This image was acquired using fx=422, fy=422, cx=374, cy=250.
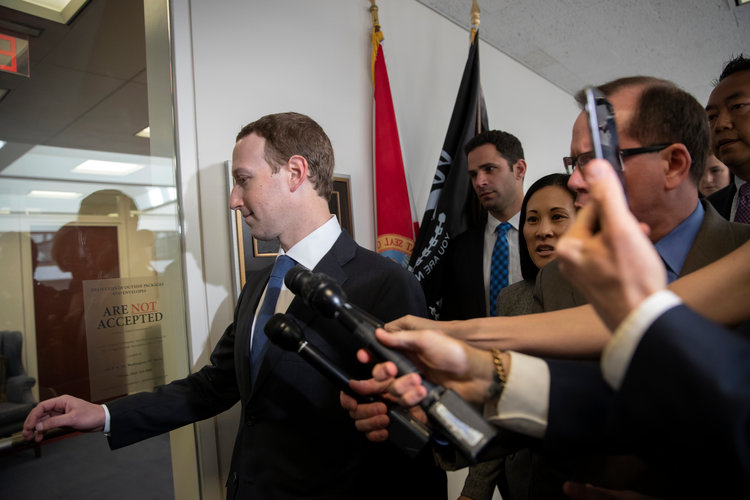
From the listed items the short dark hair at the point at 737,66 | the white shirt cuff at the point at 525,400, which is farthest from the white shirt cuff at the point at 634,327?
the short dark hair at the point at 737,66

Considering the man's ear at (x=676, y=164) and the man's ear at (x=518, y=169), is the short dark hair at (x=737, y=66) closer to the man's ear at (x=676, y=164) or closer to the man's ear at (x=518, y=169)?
the man's ear at (x=518, y=169)

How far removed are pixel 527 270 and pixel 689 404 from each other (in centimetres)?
134

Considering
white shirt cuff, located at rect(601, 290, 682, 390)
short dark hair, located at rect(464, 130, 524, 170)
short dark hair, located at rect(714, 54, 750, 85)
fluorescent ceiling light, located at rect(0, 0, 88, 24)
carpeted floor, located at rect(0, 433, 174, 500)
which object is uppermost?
fluorescent ceiling light, located at rect(0, 0, 88, 24)

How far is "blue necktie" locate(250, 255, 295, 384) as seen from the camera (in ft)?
4.19

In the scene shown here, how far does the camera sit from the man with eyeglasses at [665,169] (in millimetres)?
964

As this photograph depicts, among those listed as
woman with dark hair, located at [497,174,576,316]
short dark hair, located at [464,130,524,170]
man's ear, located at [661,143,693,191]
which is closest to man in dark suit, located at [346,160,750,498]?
Result: man's ear, located at [661,143,693,191]

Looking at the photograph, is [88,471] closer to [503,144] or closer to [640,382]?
[640,382]

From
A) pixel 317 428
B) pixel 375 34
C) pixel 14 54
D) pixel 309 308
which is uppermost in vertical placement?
pixel 375 34

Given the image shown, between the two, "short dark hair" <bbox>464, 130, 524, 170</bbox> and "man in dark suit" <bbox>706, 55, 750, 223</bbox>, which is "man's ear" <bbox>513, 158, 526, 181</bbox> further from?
"man in dark suit" <bbox>706, 55, 750, 223</bbox>

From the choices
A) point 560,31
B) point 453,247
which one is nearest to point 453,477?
point 453,247

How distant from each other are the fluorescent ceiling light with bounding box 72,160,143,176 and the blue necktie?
0.75 meters

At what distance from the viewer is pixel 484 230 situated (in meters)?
2.44

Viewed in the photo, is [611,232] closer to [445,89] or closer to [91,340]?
[91,340]

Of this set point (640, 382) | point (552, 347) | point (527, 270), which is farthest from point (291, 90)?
point (640, 382)
